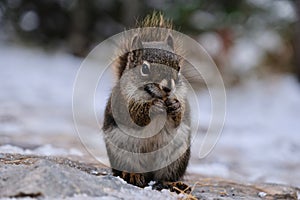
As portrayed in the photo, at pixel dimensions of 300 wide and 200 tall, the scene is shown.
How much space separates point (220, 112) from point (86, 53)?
206 centimetres

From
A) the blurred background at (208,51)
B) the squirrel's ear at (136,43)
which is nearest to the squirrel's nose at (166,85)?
the squirrel's ear at (136,43)

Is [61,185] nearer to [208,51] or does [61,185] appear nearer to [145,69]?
[145,69]

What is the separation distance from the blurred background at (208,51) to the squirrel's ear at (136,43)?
85.2 inches

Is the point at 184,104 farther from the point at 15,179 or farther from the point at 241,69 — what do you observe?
the point at 241,69

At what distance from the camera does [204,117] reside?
584cm

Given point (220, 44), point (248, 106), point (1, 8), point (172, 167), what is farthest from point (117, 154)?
point (1, 8)

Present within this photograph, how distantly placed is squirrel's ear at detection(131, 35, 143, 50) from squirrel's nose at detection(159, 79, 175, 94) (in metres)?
0.27

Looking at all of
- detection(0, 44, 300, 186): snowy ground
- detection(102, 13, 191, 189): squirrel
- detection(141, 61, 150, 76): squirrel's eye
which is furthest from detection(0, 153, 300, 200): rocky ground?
detection(0, 44, 300, 186): snowy ground

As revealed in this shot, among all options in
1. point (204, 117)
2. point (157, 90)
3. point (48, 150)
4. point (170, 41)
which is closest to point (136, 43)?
point (170, 41)

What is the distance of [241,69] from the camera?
22.9ft

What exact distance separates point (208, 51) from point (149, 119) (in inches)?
181

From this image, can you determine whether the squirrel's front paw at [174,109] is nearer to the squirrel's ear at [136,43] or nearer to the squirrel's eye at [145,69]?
the squirrel's eye at [145,69]

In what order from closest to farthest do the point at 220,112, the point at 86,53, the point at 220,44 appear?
1. the point at 220,112
2. the point at 220,44
3. the point at 86,53

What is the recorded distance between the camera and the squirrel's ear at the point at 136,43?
2529 mm
